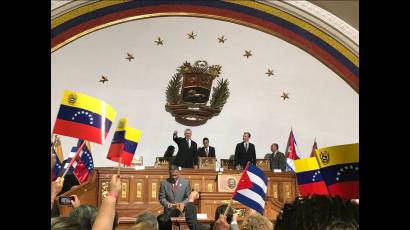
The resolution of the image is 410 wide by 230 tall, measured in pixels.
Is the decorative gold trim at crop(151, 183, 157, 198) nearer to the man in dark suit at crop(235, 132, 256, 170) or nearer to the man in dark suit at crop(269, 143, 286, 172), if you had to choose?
the man in dark suit at crop(235, 132, 256, 170)

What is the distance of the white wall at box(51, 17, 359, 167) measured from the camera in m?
11.4

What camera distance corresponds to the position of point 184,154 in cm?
1047

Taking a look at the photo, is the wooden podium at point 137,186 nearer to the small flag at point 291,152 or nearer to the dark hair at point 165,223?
the small flag at point 291,152

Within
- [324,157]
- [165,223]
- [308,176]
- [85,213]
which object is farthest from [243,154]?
[85,213]

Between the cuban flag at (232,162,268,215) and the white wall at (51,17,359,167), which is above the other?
the white wall at (51,17,359,167)

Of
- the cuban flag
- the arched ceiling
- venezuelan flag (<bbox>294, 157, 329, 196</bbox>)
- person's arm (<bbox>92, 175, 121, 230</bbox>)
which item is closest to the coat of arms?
the arched ceiling

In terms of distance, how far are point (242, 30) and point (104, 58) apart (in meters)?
3.56

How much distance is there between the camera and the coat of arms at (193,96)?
38.1 ft

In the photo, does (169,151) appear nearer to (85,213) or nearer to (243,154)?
(243,154)

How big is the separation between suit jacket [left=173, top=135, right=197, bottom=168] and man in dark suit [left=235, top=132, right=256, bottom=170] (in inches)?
39.5

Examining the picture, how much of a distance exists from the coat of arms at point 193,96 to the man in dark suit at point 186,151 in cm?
97

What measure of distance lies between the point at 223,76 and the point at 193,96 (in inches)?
38.7
